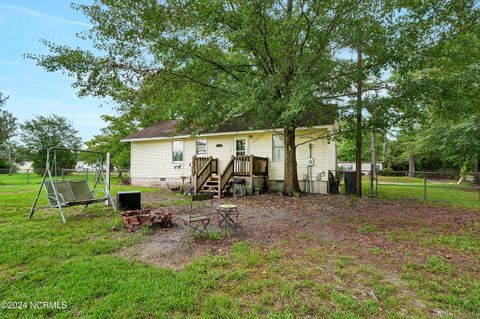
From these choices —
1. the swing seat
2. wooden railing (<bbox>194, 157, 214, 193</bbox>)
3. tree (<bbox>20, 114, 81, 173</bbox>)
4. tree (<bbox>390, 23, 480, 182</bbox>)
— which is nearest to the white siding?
wooden railing (<bbox>194, 157, 214, 193</bbox>)

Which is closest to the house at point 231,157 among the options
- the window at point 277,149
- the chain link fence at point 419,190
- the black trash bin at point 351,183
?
the window at point 277,149

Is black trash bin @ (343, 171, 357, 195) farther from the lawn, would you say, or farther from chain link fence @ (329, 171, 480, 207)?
the lawn

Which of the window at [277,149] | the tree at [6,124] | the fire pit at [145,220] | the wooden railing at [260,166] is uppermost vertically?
the tree at [6,124]

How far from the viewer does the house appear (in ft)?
39.0

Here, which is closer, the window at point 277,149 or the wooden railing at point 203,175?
the wooden railing at point 203,175

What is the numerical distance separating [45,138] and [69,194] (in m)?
31.1

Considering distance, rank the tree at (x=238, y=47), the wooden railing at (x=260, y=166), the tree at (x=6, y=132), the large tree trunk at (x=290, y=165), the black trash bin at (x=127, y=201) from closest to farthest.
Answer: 1. the tree at (x=238, y=47)
2. the black trash bin at (x=127, y=201)
3. the large tree trunk at (x=290, y=165)
4. the wooden railing at (x=260, y=166)
5. the tree at (x=6, y=132)

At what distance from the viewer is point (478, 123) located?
14.5m

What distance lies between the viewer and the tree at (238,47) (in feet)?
23.8

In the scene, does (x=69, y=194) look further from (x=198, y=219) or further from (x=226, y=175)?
(x=226, y=175)

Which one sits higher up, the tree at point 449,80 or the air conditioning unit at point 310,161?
the tree at point 449,80

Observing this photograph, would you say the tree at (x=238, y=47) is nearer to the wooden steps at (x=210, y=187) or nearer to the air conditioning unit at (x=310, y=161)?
the air conditioning unit at (x=310, y=161)

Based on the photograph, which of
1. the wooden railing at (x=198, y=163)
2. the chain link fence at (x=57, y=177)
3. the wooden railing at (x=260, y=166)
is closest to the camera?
the wooden railing at (x=260, y=166)

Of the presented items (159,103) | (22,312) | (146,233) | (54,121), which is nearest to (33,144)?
(54,121)
